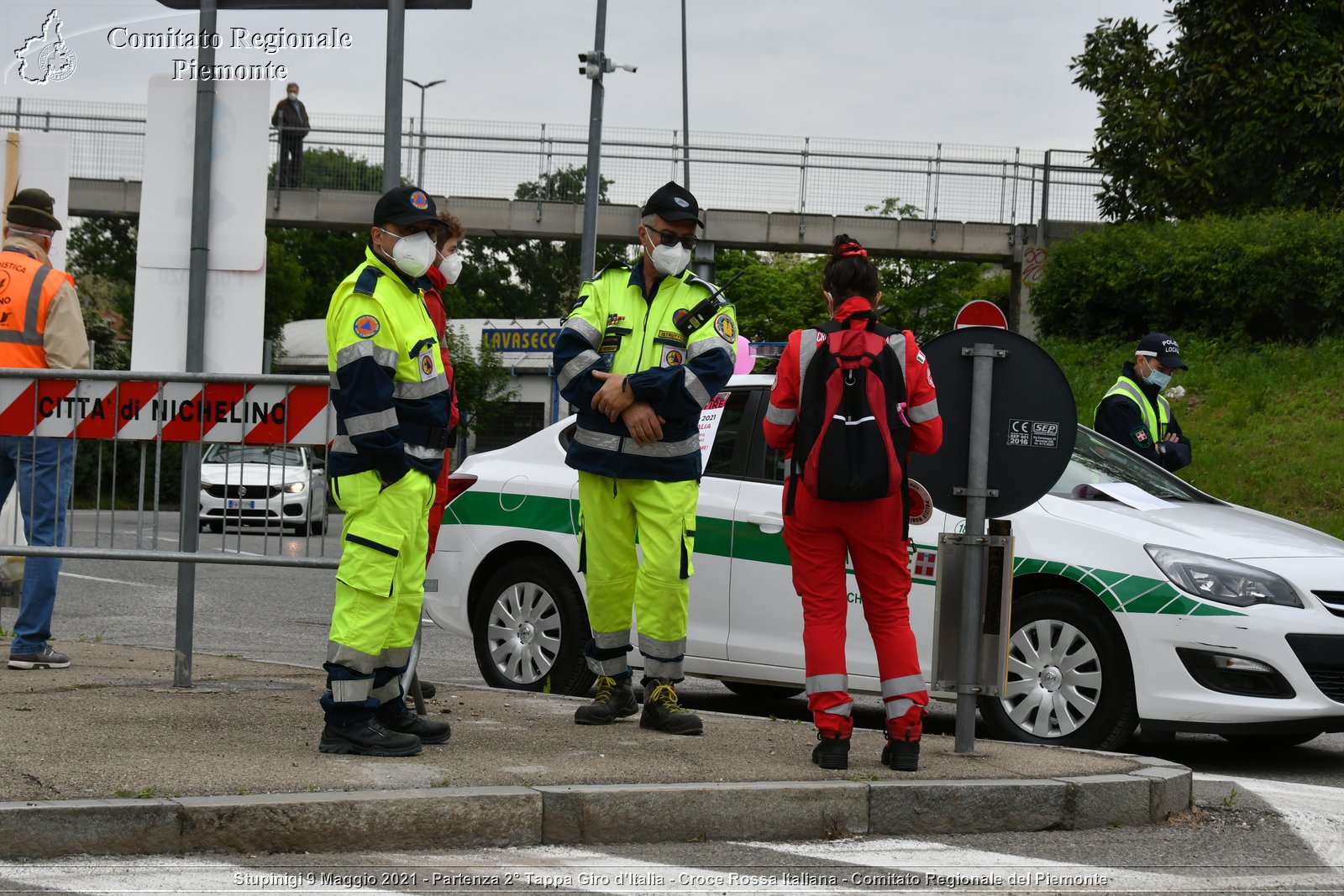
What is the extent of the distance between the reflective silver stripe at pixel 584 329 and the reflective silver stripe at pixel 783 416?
0.92m

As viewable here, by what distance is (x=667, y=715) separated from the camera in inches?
253

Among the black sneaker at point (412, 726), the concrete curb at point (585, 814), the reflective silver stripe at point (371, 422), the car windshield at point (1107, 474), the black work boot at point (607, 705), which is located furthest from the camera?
the car windshield at point (1107, 474)

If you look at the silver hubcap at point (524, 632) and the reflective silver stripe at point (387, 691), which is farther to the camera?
the silver hubcap at point (524, 632)

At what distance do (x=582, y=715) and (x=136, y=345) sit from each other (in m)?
2.62

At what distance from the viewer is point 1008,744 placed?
6.51 meters

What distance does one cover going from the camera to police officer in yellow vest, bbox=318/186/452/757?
5578 mm

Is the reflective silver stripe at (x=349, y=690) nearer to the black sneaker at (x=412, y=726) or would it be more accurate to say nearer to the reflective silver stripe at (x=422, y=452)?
the black sneaker at (x=412, y=726)

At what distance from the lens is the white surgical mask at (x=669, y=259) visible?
648cm

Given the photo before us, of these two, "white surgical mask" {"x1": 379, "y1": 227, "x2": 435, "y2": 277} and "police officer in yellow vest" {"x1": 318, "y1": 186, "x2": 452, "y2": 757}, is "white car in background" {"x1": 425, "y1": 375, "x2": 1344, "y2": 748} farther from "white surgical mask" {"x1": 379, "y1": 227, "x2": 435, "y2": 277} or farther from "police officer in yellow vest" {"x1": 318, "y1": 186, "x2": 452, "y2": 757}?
"white surgical mask" {"x1": 379, "y1": 227, "x2": 435, "y2": 277}

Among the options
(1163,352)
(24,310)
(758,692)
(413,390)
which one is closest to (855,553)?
(413,390)

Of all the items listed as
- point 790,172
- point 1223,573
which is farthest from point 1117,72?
point 1223,573

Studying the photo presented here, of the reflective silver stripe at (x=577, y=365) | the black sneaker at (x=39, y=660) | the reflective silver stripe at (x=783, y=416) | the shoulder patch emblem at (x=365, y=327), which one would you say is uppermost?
the shoulder patch emblem at (x=365, y=327)

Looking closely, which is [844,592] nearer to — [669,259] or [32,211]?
[669,259]

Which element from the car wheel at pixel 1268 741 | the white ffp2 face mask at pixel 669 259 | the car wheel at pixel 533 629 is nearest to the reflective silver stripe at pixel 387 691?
the white ffp2 face mask at pixel 669 259
